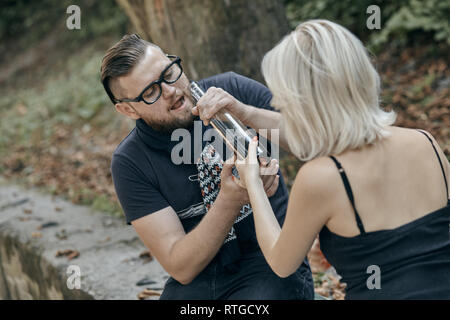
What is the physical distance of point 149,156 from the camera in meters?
2.50

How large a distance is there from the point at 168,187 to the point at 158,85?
509 mm

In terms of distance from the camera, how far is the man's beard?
2516mm

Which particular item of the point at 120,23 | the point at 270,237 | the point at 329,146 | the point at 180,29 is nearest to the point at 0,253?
the point at 180,29

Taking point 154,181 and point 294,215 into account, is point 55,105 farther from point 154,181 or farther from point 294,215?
point 294,215

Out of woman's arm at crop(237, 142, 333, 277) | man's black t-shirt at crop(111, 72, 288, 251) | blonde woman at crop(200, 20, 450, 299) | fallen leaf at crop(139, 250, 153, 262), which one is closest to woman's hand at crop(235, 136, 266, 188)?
woman's arm at crop(237, 142, 333, 277)

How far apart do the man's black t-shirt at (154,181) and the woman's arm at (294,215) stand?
53 cm

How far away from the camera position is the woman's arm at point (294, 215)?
1712mm

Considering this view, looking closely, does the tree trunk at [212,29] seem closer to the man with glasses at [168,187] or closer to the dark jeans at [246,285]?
the man with glasses at [168,187]

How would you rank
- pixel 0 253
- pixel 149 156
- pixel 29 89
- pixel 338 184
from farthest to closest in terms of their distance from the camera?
1. pixel 29 89
2. pixel 0 253
3. pixel 149 156
4. pixel 338 184

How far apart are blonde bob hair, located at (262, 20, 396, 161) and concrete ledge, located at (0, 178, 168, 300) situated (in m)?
1.94

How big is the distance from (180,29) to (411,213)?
2856 mm

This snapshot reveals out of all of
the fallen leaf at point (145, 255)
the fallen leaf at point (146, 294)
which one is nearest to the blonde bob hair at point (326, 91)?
the fallen leaf at point (146, 294)

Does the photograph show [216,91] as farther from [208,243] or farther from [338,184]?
[338,184]

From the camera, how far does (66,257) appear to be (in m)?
3.99
